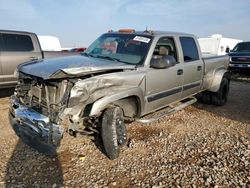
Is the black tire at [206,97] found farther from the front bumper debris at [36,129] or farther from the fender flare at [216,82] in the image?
the front bumper debris at [36,129]

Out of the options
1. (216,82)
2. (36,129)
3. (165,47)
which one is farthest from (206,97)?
(36,129)

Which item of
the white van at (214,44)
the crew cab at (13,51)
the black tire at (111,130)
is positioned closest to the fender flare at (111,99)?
the black tire at (111,130)

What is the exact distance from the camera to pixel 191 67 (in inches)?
222

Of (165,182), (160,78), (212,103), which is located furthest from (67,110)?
(212,103)

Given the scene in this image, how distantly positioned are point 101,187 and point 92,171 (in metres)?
0.42

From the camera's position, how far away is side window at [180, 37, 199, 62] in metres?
5.55

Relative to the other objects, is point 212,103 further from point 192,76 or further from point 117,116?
point 117,116

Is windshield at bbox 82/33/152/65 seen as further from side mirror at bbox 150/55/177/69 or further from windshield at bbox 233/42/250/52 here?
windshield at bbox 233/42/250/52

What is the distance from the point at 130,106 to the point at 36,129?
1.59 m

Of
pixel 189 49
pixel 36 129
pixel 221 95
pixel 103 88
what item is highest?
pixel 189 49

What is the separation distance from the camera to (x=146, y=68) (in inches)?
173

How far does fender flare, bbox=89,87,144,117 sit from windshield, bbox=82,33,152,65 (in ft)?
1.77

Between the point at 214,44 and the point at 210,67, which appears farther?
the point at 214,44

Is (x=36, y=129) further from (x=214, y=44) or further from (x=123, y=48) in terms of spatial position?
(x=214, y=44)
